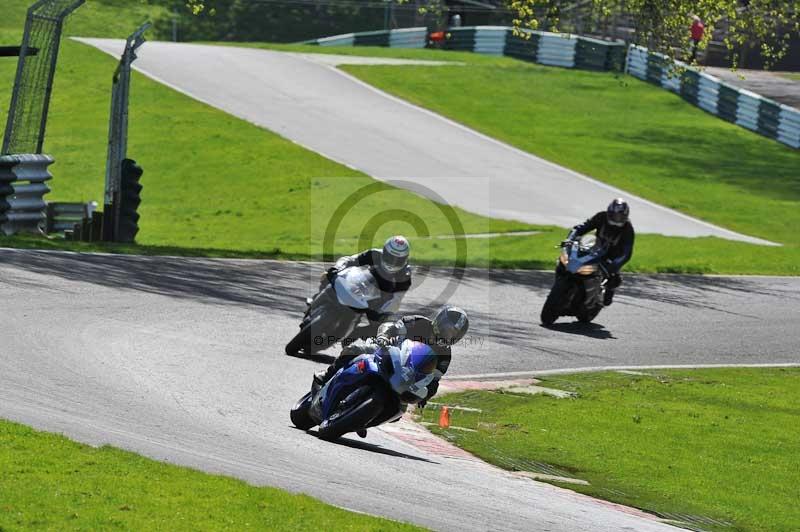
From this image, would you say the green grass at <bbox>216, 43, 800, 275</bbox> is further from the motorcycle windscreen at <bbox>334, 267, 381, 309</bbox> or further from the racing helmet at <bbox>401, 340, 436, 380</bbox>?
the racing helmet at <bbox>401, 340, 436, 380</bbox>

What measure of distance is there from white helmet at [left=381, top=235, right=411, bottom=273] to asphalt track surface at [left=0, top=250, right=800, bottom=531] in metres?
1.57

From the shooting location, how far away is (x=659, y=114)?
46750mm

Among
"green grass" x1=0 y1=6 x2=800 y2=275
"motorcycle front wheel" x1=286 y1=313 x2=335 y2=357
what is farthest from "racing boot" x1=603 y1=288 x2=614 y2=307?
"motorcycle front wheel" x1=286 y1=313 x2=335 y2=357

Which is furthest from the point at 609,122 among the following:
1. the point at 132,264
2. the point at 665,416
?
the point at 665,416

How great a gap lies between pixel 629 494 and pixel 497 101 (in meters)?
35.3

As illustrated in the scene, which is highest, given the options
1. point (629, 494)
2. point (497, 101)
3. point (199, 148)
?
point (497, 101)

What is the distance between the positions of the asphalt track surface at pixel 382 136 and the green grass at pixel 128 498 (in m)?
23.0

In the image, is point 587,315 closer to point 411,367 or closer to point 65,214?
point 411,367

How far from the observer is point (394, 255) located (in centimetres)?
1404

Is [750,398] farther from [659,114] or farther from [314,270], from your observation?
[659,114]

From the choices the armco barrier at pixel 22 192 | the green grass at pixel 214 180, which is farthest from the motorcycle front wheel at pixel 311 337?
the armco barrier at pixel 22 192

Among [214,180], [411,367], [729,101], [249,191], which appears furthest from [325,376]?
[729,101]

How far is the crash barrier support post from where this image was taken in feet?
79.2

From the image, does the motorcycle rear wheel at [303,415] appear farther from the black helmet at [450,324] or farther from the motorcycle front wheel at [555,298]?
the motorcycle front wheel at [555,298]
